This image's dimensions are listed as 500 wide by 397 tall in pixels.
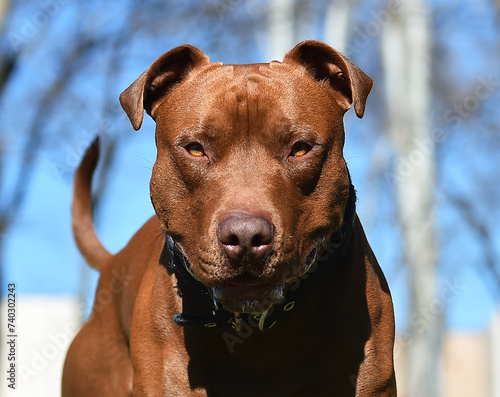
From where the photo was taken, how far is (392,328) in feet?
13.1

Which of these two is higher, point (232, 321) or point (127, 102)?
point (127, 102)

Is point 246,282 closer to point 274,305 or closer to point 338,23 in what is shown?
point 274,305

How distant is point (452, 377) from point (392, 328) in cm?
2570

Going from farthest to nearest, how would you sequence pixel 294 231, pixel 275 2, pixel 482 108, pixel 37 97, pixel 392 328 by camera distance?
pixel 482 108 → pixel 37 97 → pixel 275 2 → pixel 392 328 → pixel 294 231

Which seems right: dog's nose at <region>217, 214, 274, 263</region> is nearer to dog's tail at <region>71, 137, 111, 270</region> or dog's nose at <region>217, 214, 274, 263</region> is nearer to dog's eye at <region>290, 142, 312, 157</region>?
dog's eye at <region>290, 142, 312, 157</region>

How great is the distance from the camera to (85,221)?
238 inches

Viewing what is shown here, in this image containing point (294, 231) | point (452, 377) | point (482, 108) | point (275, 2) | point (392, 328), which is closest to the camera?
point (294, 231)

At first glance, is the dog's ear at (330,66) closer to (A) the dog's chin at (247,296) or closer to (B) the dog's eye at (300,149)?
(B) the dog's eye at (300,149)

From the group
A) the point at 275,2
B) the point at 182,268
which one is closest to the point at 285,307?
the point at 182,268

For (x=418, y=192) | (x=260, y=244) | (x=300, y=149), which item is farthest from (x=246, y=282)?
(x=418, y=192)

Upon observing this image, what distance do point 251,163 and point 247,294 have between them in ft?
1.81

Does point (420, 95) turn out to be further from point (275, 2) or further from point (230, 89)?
point (230, 89)

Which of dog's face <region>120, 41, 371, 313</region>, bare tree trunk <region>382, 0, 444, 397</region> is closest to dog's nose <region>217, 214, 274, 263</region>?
dog's face <region>120, 41, 371, 313</region>

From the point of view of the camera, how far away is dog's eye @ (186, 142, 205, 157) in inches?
147
